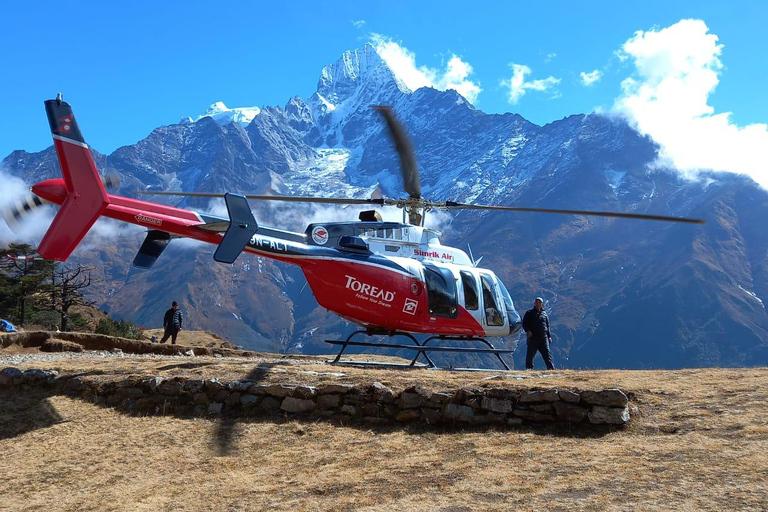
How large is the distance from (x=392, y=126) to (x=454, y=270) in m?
4.26

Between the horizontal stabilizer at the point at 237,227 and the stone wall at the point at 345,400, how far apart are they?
9.48 ft

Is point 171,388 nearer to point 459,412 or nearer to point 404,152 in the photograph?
point 459,412

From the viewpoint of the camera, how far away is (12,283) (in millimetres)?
41781

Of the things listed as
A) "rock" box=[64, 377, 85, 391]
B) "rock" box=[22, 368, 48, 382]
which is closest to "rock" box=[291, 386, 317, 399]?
"rock" box=[64, 377, 85, 391]

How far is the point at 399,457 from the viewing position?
394 inches

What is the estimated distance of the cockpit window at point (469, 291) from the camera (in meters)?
18.1

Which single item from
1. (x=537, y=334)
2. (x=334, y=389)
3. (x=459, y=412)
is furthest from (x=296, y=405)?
(x=537, y=334)

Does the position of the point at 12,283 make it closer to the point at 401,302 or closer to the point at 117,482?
the point at 401,302

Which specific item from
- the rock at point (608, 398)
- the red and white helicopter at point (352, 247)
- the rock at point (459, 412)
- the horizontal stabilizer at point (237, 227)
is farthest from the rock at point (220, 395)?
the rock at point (608, 398)

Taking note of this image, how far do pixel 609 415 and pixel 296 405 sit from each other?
16.8ft

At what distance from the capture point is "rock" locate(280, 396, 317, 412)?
12.0 m

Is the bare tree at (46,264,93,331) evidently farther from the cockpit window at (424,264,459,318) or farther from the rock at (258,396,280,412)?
the rock at (258,396,280,412)

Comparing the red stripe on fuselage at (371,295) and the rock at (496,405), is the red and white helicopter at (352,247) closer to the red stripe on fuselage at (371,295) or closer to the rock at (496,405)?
the red stripe on fuselage at (371,295)

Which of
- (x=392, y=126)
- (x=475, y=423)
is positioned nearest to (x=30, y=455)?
(x=475, y=423)
